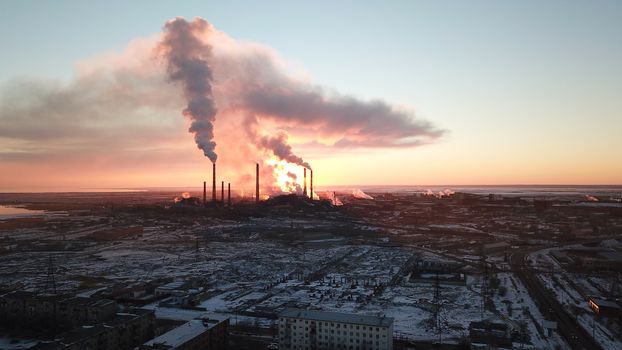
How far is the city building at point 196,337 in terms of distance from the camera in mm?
23578

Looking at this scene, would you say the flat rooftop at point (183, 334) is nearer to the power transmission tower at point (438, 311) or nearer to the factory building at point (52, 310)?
the factory building at point (52, 310)

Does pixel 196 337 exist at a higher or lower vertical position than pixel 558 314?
higher

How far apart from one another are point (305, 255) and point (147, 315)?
117 feet

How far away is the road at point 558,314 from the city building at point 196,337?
20625mm

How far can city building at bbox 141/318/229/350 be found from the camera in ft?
77.4

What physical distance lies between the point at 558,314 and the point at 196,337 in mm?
25967

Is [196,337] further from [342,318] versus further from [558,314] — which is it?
[558,314]

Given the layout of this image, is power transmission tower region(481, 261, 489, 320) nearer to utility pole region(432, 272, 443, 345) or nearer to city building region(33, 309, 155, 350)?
utility pole region(432, 272, 443, 345)

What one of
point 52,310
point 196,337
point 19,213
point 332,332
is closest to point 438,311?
point 332,332

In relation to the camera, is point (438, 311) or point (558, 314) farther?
point (438, 311)

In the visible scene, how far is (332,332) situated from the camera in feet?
84.9

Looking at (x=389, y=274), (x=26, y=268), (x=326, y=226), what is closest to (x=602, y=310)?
(x=389, y=274)

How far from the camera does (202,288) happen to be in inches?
1677

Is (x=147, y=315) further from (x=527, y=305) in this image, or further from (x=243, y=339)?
(x=527, y=305)
